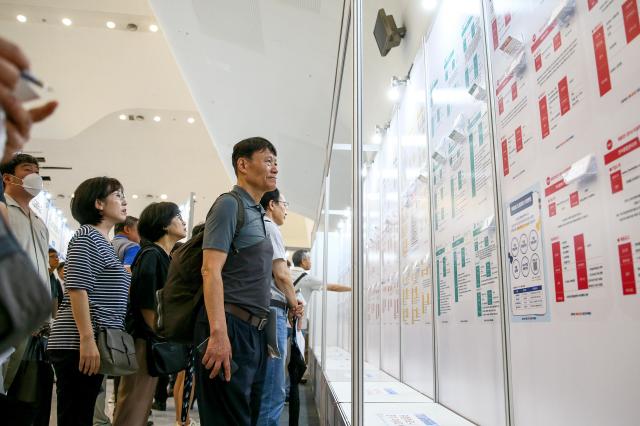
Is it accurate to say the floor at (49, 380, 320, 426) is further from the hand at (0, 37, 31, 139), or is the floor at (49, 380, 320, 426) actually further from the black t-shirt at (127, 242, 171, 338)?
the hand at (0, 37, 31, 139)

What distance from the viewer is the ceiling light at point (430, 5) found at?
8.51 feet

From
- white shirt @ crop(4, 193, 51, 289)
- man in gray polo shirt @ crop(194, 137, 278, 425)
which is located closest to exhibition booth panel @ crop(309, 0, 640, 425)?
man in gray polo shirt @ crop(194, 137, 278, 425)

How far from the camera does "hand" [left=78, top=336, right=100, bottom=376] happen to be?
67.5 inches

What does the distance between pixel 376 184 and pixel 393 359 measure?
5.44ft

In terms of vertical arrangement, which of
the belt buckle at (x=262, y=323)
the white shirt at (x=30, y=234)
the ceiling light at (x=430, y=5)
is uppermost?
the ceiling light at (x=430, y=5)

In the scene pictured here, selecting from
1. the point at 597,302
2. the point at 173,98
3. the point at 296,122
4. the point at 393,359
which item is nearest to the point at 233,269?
the point at 597,302

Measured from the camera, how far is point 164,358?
6.84 ft

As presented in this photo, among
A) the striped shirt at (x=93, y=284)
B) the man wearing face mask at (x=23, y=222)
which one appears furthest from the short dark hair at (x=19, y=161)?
the striped shirt at (x=93, y=284)

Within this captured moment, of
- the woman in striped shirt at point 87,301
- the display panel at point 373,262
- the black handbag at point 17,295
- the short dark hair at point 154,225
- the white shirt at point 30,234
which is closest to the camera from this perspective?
the black handbag at point 17,295

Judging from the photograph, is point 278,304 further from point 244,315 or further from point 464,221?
point 464,221

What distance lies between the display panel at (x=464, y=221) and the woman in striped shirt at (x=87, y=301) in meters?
1.41

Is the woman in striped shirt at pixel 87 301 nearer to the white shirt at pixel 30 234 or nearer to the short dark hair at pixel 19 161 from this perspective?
the white shirt at pixel 30 234

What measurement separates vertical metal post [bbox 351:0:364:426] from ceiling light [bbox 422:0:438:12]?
1.38 m

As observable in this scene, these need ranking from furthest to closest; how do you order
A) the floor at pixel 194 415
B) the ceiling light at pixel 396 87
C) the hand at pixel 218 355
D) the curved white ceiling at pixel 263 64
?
the curved white ceiling at pixel 263 64 → the floor at pixel 194 415 → the ceiling light at pixel 396 87 → the hand at pixel 218 355
